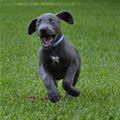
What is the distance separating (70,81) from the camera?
21.9 ft

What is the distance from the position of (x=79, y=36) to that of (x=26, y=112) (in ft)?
33.2

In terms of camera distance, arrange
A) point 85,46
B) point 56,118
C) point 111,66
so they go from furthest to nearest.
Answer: point 85,46, point 111,66, point 56,118

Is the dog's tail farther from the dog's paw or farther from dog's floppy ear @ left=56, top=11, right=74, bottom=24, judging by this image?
dog's floppy ear @ left=56, top=11, right=74, bottom=24

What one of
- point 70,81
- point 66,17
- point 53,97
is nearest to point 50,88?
point 53,97

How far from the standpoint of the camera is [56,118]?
6055 mm

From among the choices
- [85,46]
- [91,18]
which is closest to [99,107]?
[85,46]

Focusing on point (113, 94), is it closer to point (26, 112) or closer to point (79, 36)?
point (26, 112)

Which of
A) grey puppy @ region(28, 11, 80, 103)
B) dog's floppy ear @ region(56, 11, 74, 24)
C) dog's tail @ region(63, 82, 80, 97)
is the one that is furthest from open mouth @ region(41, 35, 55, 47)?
dog's floppy ear @ region(56, 11, 74, 24)

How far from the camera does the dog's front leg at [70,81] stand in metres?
6.65

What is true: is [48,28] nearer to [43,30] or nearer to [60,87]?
[43,30]

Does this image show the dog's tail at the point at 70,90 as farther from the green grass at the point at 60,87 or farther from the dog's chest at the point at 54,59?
the dog's chest at the point at 54,59

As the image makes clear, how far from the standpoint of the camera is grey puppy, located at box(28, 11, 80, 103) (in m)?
6.62

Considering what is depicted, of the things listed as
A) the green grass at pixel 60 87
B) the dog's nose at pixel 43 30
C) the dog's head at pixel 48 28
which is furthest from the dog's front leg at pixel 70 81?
the dog's nose at pixel 43 30

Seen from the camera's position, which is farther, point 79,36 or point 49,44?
point 79,36
